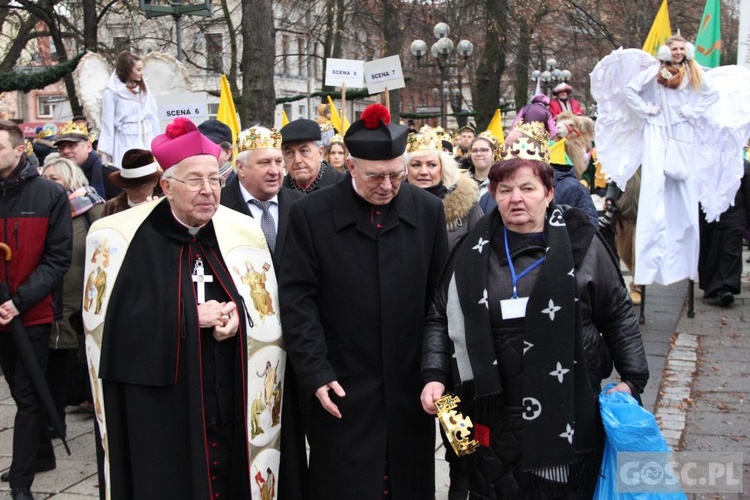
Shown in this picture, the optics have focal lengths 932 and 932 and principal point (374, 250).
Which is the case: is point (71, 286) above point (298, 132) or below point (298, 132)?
below

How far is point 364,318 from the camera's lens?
3.86 m

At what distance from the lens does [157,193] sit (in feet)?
17.6

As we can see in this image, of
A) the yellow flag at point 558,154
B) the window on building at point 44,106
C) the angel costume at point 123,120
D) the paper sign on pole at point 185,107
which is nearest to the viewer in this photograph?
the yellow flag at point 558,154

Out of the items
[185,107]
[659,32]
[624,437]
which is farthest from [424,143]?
[659,32]

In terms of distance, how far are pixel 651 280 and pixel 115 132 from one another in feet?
18.4

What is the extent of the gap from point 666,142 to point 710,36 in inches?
88.9

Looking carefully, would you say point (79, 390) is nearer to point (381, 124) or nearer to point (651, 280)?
point (381, 124)

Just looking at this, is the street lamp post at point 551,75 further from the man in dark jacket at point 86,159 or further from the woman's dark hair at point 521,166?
the woman's dark hair at point 521,166

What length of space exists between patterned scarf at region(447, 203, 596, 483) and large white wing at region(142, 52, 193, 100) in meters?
8.30

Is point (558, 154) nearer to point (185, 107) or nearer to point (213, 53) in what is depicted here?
point (185, 107)

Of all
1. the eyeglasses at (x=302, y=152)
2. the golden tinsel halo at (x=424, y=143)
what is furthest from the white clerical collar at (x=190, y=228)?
the golden tinsel halo at (x=424, y=143)

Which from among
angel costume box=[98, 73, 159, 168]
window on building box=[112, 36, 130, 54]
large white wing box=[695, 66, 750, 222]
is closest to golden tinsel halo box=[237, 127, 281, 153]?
angel costume box=[98, 73, 159, 168]

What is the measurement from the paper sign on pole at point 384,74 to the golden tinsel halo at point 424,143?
18.4 feet

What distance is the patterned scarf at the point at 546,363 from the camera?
3.38 meters
